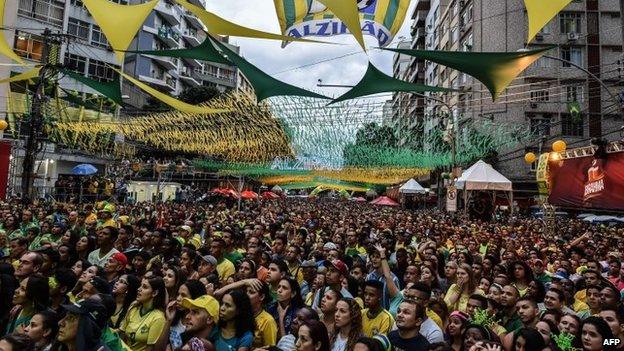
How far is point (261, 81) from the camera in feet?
22.3

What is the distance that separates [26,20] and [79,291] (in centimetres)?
2784

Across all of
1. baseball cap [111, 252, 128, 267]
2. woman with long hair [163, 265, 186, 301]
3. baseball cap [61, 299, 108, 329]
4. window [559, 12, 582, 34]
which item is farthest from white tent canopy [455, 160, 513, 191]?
window [559, 12, 582, 34]

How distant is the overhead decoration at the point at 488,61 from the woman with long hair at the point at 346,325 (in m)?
2.72

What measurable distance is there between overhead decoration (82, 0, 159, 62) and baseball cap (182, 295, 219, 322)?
338 cm

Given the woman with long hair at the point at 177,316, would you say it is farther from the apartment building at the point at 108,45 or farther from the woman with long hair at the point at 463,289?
the apartment building at the point at 108,45

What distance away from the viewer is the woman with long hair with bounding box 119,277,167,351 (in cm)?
391

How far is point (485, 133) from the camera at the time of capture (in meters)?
24.3

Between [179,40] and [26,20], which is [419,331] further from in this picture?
[179,40]

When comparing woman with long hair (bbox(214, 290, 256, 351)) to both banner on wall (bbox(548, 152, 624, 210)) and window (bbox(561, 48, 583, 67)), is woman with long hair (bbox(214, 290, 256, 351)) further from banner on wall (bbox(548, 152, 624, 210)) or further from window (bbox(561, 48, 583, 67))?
window (bbox(561, 48, 583, 67))

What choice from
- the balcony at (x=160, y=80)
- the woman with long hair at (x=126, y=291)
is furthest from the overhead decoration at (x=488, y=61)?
the balcony at (x=160, y=80)

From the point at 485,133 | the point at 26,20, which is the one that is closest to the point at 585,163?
the point at 485,133

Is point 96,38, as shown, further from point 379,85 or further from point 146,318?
point 146,318

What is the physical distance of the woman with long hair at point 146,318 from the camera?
3.91 metres

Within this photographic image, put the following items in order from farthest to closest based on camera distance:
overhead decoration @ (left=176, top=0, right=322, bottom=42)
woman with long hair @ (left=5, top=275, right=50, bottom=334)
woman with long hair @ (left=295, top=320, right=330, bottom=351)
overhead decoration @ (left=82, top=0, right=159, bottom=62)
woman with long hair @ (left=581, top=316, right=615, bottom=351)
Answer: overhead decoration @ (left=82, top=0, right=159, bottom=62), overhead decoration @ (left=176, top=0, right=322, bottom=42), woman with long hair @ (left=5, top=275, right=50, bottom=334), woman with long hair @ (left=581, top=316, right=615, bottom=351), woman with long hair @ (left=295, top=320, right=330, bottom=351)
